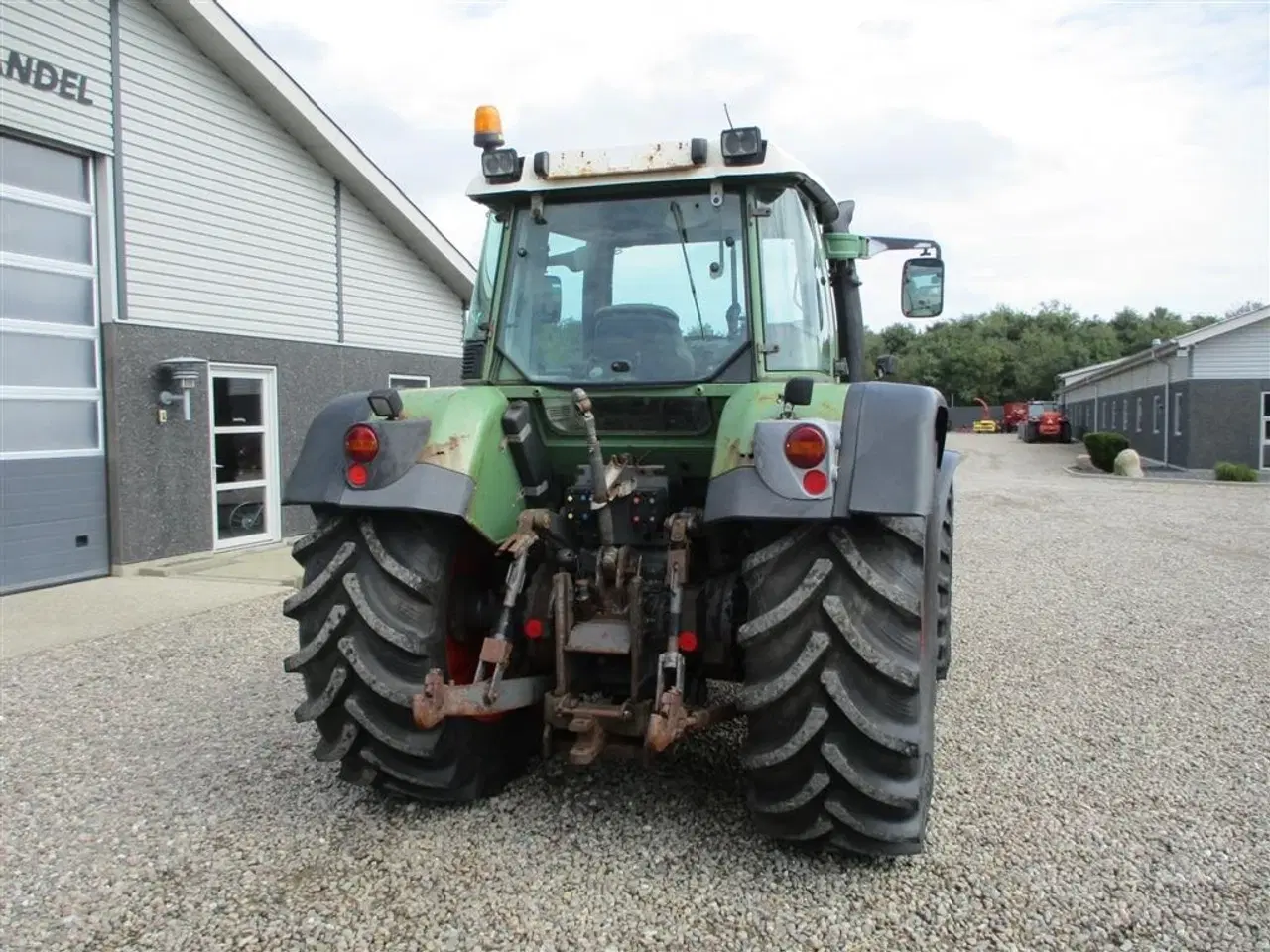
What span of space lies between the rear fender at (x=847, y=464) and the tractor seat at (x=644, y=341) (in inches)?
25.0

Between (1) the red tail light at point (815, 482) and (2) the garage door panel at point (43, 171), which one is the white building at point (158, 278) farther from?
(1) the red tail light at point (815, 482)

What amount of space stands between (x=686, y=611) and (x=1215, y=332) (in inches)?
954

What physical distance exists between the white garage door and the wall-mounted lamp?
57 cm

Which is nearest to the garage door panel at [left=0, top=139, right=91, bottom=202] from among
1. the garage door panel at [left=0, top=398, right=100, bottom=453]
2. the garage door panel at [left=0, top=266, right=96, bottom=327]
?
the garage door panel at [left=0, top=266, right=96, bottom=327]

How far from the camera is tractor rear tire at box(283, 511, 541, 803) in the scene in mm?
3510

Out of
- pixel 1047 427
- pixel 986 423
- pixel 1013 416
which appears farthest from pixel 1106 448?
pixel 986 423

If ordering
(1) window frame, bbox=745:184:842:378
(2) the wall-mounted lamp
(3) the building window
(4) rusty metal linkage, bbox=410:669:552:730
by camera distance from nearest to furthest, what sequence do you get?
(4) rusty metal linkage, bbox=410:669:552:730
(1) window frame, bbox=745:184:842:378
(2) the wall-mounted lamp
(3) the building window

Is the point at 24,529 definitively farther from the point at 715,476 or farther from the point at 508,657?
the point at 715,476

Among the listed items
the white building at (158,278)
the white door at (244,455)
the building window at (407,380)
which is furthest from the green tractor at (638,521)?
the building window at (407,380)

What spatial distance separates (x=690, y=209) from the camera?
3979 mm

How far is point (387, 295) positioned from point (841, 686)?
36.5 feet

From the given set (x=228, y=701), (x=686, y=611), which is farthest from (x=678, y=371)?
(x=228, y=701)

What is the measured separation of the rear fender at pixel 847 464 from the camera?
3.08m

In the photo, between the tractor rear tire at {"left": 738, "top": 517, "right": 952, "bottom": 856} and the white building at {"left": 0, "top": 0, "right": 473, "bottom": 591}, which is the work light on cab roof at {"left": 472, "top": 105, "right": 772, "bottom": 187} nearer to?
the tractor rear tire at {"left": 738, "top": 517, "right": 952, "bottom": 856}
